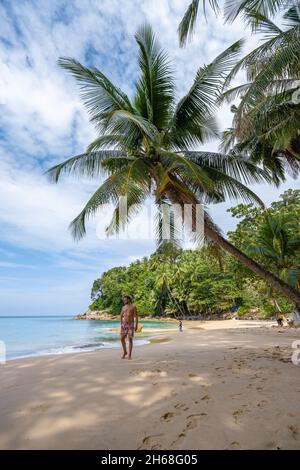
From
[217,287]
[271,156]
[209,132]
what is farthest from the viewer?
[217,287]

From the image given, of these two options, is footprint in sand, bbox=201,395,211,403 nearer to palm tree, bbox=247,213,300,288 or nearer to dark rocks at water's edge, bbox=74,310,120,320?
palm tree, bbox=247,213,300,288

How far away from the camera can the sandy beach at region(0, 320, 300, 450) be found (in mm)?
2527

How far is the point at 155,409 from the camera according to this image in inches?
126

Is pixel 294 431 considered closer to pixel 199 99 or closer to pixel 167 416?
pixel 167 416

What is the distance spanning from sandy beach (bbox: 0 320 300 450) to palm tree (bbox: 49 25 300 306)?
2.88 m

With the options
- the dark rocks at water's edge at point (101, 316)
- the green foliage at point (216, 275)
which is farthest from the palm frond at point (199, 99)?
the dark rocks at water's edge at point (101, 316)

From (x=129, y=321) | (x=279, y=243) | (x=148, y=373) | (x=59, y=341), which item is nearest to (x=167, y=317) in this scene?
(x=59, y=341)

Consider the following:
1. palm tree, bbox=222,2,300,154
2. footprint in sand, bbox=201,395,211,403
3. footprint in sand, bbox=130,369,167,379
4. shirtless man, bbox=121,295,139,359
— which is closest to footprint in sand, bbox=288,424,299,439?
footprint in sand, bbox=201,395,211,403

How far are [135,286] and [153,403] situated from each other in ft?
172

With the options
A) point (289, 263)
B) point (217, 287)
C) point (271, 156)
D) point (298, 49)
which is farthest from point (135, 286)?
point (298, 49)

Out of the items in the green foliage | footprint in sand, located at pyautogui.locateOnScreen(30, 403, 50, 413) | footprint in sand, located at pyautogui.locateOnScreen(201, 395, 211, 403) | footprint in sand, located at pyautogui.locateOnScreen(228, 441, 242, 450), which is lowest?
footprint in sand, located at pyautogui.locateOnScreen(30, 403, 50, 413)

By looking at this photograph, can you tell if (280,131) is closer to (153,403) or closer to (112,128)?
(112,128)

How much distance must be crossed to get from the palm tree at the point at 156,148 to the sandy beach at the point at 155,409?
2.88 m

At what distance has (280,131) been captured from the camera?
283 inches
